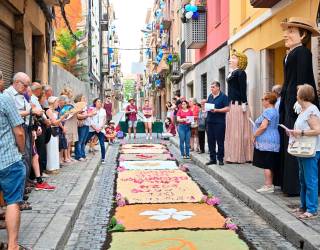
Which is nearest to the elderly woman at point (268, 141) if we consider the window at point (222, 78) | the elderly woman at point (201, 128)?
the elderly woman at point (201, 128)

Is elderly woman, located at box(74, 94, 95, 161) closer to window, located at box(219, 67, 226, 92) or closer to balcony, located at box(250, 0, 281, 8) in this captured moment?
balcony, located at box(250, 0, 281, 8)

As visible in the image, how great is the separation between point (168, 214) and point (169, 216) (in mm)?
133

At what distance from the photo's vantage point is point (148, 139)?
21.4 metres

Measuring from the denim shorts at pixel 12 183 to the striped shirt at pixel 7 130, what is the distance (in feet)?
0.20

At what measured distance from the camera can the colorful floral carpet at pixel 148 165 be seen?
12223mm

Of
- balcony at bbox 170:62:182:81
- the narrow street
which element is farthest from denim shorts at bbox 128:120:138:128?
balcony at bbox 170:62:182:81

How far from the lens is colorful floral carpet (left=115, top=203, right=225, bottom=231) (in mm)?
6488

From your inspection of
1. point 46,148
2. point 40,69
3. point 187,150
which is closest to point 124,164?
point 187,150

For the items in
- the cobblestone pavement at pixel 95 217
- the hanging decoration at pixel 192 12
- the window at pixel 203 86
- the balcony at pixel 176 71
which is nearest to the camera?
the cobblestone pavement at pixel 95 217

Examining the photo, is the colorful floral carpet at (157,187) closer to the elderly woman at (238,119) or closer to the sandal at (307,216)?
the elderly woman at (238,119)

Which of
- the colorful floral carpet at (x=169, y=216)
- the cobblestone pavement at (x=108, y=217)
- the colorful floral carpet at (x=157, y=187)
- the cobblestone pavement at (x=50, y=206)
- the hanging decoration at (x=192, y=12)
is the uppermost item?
the hanging decoration at (x=192, y=12)

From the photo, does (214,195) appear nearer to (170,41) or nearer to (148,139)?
(148,139)

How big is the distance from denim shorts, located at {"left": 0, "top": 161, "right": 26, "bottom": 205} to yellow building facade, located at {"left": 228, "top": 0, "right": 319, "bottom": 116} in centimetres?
660

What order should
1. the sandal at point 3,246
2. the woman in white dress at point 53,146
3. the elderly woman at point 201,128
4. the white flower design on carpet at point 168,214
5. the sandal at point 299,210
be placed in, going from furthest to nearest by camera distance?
the elderly woman at point 201,128 < the woman in white dress at point 53,146 < the white flower design on carpet at point 168,214 < the sandal at point 299,210 < the sandal at point 3,246
